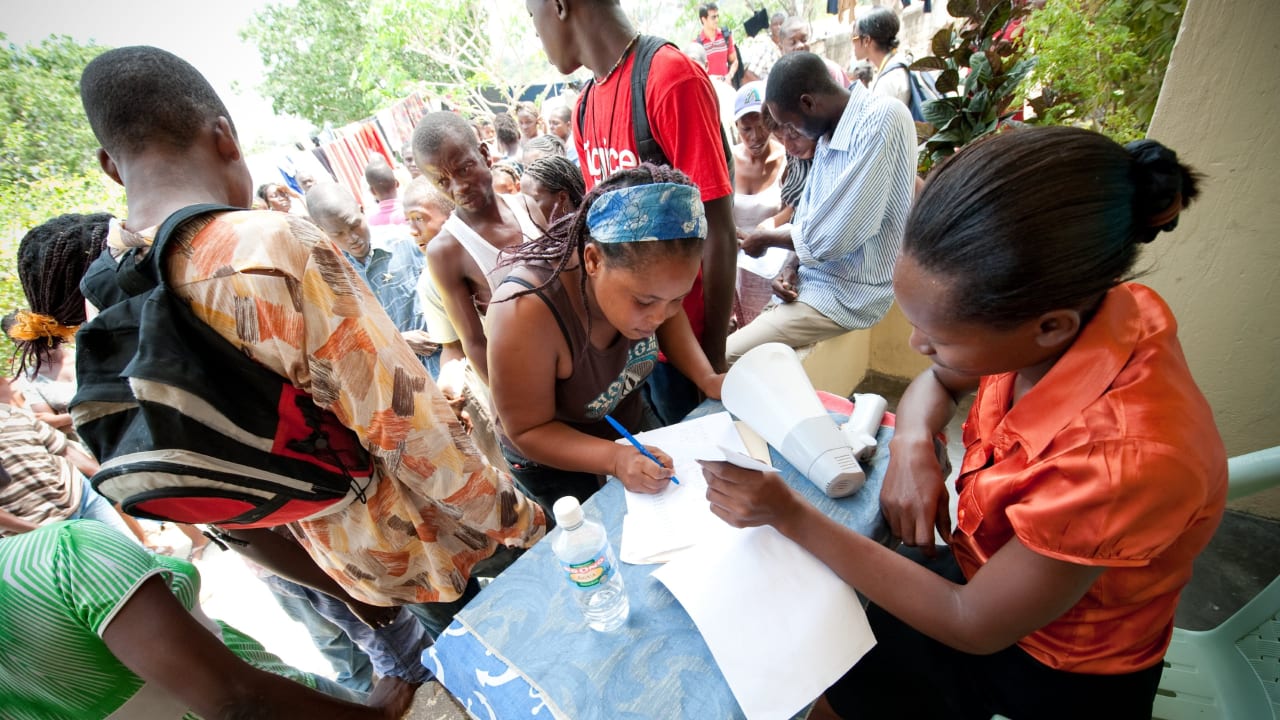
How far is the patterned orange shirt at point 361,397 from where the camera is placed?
901 mm

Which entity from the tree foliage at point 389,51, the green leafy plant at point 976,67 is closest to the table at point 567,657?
the green leafy plant at point 976,67

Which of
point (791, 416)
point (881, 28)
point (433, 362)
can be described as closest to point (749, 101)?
point (881, 28)

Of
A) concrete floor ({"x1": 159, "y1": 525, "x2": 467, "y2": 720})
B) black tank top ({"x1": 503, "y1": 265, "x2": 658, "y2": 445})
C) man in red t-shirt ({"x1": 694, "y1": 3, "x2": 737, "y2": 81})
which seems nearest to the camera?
black tank top ({"x1": 503, "y1": 265, "x2": 658, "y2": 445})

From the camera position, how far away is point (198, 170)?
107 centimetres

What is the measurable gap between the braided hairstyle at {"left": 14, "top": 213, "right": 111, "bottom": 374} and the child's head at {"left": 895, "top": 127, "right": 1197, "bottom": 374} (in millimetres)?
1696

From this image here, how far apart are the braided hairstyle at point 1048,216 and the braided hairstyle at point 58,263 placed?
1707 millimetres

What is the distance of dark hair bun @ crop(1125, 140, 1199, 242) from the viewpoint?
29.4 inches

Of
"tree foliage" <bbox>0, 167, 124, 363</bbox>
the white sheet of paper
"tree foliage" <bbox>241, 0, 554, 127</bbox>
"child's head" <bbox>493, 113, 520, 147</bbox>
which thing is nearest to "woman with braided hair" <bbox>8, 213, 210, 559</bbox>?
the white sheet of paper

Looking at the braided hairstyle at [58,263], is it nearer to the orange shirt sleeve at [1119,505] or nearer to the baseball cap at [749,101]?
the orange shirt sleeve at [1119,505]

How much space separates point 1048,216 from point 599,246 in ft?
3.05

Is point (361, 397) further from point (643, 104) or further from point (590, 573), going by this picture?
point (643, 104)

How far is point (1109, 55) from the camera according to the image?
2025 mm

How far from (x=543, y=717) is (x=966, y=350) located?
93cm

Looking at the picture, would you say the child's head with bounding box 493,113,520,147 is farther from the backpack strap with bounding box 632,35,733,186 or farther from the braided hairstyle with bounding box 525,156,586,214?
the backpack strap with bounding box 632,35,733,186
